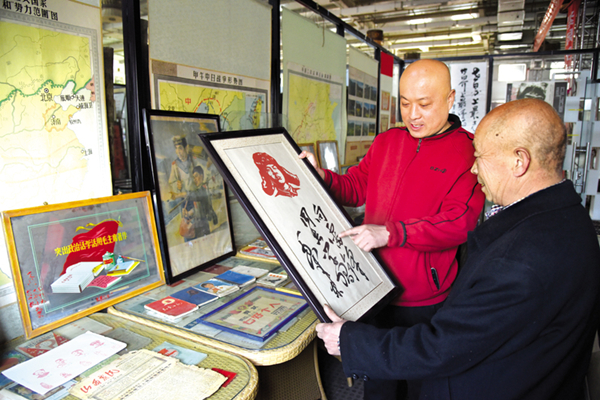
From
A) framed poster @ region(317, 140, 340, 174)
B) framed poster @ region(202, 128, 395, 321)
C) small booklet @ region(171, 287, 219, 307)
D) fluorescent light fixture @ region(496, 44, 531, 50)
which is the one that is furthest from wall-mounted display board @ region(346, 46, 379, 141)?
fluorescent light fixture @ region(496, 44, 531, 50)

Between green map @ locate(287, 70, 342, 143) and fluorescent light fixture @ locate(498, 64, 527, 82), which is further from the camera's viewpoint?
fluorescent light fixture @ locate(498, 64, 527, 82)

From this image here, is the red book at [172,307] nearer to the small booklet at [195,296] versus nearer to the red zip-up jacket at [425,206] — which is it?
the small booklet at [195,296]

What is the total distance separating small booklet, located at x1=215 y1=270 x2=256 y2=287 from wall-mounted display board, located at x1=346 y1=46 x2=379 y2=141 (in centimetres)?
225

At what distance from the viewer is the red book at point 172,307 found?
127 cm

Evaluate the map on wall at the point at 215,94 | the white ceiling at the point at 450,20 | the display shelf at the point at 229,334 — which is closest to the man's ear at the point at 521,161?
the display shelf at the point at 229,334

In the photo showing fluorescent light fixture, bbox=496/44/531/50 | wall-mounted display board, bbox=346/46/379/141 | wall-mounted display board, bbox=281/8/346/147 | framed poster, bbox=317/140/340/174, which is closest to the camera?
wall-mounted display board, bbox=281/8/346/147

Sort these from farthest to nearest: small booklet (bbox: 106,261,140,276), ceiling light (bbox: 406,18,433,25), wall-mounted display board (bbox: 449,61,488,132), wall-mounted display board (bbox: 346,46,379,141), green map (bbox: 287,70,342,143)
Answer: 1. ceiling light (bbox: 406,18,433,25)
2. wall-mounted display board (bbox: 449,61,488,132)
3. wall-mounted display board (bbox: 346,46,379,141)
4. green map (bbox: 287,70,342,143)
5. small booklet (bbox: 106,261,140,276)

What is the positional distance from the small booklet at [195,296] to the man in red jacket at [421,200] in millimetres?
572

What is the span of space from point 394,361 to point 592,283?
1.45 feet

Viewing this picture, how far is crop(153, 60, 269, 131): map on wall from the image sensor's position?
1.64m

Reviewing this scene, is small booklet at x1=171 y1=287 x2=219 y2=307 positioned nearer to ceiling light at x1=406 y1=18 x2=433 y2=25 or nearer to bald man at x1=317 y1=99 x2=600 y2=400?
bald man at x1=317 y1=99 x2=600 y2=400

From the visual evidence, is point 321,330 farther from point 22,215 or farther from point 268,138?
point 22,215

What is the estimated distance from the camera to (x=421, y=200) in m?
1.40

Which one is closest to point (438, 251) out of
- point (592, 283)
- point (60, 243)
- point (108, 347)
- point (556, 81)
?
point (592, 283)
